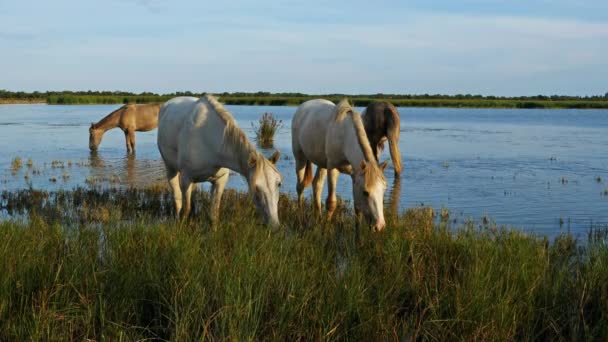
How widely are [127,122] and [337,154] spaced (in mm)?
Answer: 14695

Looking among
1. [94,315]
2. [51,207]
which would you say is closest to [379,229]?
[94,315]

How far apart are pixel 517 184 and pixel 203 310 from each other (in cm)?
1079

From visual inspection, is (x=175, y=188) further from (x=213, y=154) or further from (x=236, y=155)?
(x=236, y=155)

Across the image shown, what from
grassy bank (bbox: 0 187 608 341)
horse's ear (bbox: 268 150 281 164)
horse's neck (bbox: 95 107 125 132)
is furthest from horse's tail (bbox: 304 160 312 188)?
horse's neck (bbox: 95 107 125 132)

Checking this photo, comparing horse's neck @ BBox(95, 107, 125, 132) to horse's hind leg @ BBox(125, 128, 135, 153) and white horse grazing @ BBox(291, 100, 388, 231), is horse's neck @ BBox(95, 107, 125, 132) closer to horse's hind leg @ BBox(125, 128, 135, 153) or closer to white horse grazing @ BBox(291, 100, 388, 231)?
horse's hind leg @ BBox(125, 128, 135, 153)

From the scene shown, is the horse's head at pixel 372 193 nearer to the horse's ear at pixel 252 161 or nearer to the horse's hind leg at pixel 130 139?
the horse's ear at pixel 252 161

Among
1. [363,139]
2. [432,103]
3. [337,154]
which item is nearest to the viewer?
[363,139]

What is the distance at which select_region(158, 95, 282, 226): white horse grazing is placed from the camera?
244 inches

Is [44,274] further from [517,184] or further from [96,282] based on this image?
[517,184]

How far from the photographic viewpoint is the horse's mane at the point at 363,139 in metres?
6.15

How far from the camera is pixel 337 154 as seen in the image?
768 cm

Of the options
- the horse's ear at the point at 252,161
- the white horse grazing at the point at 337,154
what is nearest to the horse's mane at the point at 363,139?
the white horse grazing at the point at 337,154

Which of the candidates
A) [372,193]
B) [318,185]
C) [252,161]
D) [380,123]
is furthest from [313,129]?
[380,123]

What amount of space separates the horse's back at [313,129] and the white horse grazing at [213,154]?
158cm
